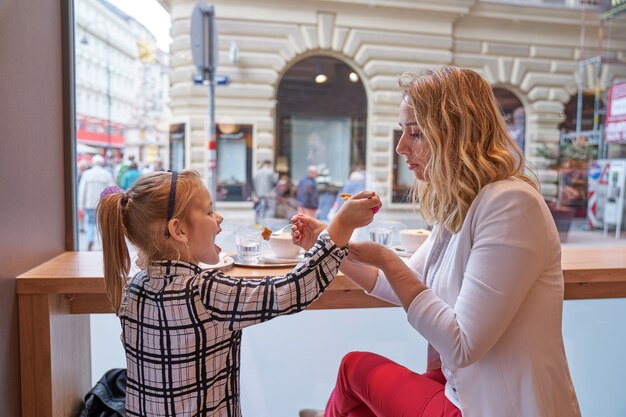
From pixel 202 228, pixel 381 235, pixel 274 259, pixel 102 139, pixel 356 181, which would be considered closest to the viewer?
pixel 202 228

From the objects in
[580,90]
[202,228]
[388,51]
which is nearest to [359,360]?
[202,228]

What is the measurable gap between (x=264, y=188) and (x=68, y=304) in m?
4.50

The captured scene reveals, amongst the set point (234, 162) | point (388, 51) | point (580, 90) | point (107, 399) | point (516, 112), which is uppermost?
point (388, 51)

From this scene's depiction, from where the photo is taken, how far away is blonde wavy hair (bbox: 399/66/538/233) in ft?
3.08

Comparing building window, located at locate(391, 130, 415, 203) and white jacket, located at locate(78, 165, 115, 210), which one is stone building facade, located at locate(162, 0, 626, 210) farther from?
white jacket, located at locate(78, 165, 115, 210)

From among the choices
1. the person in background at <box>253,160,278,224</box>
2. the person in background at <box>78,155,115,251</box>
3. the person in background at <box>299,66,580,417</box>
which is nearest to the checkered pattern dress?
the person in background at <box>299,66,580,417</box>

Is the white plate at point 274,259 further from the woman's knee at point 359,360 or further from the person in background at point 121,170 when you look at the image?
the person in background at point 121,170

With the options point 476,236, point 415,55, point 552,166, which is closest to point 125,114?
point 415,55

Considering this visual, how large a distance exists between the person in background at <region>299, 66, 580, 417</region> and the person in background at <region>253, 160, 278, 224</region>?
4.48m

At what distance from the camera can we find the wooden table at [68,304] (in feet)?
3.92

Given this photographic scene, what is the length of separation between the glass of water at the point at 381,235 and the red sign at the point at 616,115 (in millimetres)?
4783

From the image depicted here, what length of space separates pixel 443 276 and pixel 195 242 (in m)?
0.52

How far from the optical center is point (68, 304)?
4.25ft

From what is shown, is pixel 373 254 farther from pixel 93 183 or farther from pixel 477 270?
pixel 93 183
